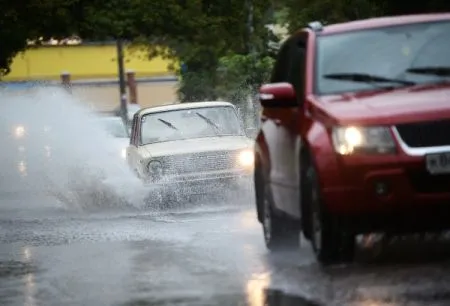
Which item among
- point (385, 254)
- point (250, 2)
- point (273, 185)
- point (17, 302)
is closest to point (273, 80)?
point (273, 185)

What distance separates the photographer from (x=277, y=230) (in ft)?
37.5

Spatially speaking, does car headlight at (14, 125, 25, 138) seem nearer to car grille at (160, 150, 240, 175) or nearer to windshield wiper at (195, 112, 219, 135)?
windshield wiper at (195, 112, 219, 135)

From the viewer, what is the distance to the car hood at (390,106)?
9.24 metres

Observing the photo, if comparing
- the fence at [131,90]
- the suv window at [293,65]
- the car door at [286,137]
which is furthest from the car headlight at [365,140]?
the fence at [131,90]

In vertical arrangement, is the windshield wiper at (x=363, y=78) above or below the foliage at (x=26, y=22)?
above

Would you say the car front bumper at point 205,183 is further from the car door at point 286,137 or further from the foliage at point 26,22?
the foliage at point 26,22

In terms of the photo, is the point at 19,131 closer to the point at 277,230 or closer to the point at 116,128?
the point at 116,128

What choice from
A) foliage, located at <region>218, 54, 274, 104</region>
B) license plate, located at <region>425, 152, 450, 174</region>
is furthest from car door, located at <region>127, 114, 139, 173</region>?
foliage, located at <region>218, 54, 274, 104</region>

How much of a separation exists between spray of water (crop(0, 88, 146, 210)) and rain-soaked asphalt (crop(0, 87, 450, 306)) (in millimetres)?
205

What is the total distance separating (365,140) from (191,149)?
872 centimetres

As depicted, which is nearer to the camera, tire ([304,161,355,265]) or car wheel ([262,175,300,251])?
tire ([304,161,355,265])

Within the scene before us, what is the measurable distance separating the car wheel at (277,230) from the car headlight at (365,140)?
6.91 feet

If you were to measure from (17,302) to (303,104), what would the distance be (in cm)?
249

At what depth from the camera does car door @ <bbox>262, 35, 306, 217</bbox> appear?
10.3 m
